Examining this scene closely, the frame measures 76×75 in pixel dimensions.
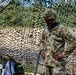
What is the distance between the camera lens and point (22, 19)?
14016 millimetres

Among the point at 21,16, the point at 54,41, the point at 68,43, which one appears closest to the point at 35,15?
the point at 21,16

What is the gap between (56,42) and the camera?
16.7 feet

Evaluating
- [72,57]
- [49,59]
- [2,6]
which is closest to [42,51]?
[49,59]

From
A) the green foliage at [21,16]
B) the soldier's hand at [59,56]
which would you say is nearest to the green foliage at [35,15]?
the green foliage at [21,16]

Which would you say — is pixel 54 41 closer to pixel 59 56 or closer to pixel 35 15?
pixel 59 56

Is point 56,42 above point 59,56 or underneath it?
above

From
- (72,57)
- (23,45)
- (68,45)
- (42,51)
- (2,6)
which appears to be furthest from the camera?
(23,45)

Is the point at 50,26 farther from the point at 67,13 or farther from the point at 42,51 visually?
the point at 67,13

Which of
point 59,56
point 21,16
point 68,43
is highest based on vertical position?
point 21,16

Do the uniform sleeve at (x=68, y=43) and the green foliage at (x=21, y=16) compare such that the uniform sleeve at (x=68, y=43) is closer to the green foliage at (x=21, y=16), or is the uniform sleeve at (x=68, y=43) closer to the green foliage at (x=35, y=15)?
the green foliage at (x=35, y=15)

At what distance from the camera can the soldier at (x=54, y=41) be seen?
497cm

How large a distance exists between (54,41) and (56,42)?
29 millimetres

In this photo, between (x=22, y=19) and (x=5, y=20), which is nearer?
(x=22, y=19)

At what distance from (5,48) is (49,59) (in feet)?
31.3
